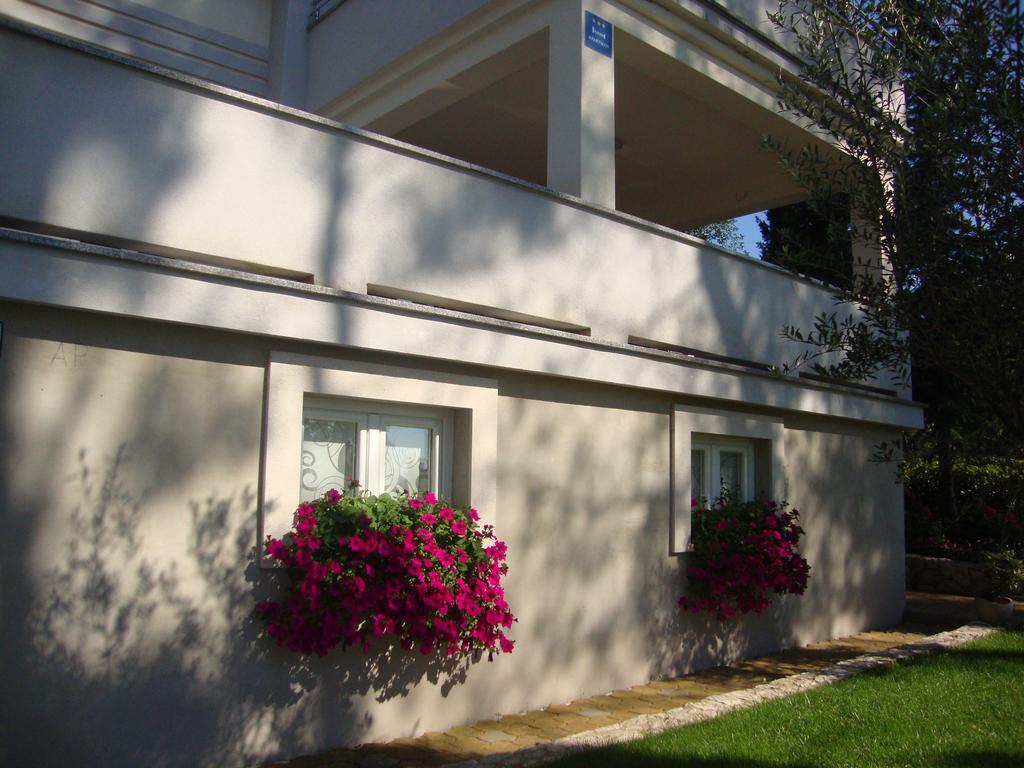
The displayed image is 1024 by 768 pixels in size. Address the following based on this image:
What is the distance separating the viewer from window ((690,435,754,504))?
797cm

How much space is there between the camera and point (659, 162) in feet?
37.7

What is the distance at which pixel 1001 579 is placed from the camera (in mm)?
10430

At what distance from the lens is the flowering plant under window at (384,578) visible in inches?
183

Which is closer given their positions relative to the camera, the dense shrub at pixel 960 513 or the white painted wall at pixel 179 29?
the white painted wall at pixel 179 29

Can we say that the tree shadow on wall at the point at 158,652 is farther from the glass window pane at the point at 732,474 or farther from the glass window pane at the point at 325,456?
the glass window pane at the point at 732,474

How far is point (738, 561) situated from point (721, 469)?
1150 mm

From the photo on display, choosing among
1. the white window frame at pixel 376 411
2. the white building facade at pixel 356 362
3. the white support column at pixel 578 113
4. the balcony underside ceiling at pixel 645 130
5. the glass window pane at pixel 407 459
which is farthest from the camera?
the balcony underside ceiling at pixel 645 130

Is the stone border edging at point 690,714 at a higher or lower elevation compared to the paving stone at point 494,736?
higher

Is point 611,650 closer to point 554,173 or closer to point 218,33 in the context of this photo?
point 554,173

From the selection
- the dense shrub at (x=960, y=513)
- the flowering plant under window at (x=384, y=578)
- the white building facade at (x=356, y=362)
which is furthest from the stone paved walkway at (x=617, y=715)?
the dense shrub at (x=960, y=513)

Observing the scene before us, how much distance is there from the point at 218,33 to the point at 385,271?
17.9 ft

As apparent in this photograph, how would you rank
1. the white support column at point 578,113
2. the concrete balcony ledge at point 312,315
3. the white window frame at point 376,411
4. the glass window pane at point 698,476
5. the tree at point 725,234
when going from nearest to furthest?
the concrete balcony ledge at point 312,315 → the white window frame at point 376,411 → the white support column at point 578,113 → the glass window pane at point 698,476 → the tree at point 725,234

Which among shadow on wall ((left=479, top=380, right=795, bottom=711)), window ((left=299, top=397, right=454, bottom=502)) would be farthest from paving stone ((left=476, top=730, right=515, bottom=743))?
window ((left=299, top=397, right=454, bottom=502))

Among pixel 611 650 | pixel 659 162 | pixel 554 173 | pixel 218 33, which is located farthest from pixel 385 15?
pixel 611 650
